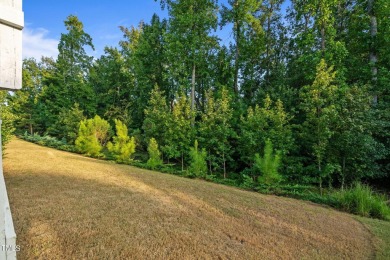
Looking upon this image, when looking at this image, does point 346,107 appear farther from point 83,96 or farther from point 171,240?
point 83,96

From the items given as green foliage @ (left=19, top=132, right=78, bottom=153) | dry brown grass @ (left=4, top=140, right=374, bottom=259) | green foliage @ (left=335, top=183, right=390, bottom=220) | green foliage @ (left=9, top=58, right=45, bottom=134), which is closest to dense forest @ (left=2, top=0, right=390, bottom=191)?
green foliage @ (left=19, top=132, right=78, bottom=153)

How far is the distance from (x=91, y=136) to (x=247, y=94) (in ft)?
34.0

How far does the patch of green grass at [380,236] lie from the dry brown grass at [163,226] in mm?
113

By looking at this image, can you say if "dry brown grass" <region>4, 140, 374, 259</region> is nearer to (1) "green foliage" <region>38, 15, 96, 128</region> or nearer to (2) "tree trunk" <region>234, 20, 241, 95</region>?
(2) "tree trunk" <region>234, 20, 241, 95</region>

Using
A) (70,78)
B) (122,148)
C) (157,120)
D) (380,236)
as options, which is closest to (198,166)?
(122,148)

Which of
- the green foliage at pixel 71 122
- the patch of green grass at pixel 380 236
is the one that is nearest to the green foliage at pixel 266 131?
the patch of green grass at pixel 380 236

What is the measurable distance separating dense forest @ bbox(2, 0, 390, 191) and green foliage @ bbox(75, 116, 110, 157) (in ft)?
0.24

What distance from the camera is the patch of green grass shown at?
299 cm

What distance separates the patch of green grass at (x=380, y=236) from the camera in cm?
299

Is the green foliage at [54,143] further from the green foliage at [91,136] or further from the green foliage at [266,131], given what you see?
the green foliage at [266,131]

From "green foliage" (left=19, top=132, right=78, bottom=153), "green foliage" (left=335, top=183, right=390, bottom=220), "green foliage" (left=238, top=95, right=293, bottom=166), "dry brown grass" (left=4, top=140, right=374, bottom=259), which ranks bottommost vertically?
"green foliage" (left=335, top=183, right=390, bottom=220)

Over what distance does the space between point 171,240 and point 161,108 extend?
1044 cm

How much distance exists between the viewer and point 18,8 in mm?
829

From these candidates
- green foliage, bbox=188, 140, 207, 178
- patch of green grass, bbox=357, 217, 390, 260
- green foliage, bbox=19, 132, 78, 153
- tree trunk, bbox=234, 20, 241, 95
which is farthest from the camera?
green foliage, bbox=19, 132, 78, 153
